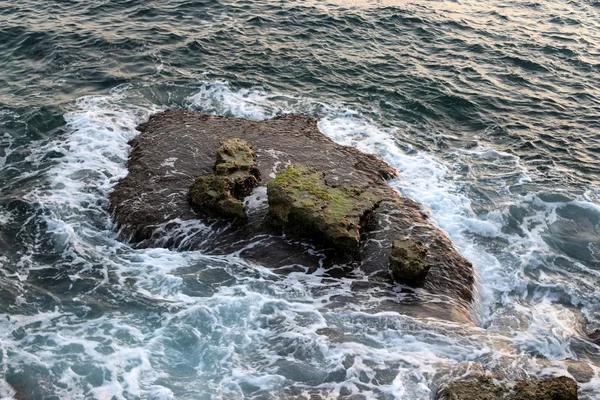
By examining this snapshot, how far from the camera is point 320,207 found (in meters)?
11.2

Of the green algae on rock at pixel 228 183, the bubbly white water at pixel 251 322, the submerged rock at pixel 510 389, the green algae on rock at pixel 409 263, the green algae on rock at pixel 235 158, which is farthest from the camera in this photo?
the green algae on rock at pixel 235 158

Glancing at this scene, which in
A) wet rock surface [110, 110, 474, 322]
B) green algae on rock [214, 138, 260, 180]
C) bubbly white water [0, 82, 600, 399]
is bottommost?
bubbly white water [0, 82, 600, 399]

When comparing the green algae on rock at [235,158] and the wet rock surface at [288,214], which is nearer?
the wet rock surface at [288,214]

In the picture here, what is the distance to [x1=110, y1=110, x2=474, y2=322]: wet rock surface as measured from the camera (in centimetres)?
1049

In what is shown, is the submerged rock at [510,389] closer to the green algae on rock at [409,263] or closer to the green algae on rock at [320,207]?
the green algae on rock at [409,263]

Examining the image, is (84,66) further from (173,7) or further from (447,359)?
(447,359)

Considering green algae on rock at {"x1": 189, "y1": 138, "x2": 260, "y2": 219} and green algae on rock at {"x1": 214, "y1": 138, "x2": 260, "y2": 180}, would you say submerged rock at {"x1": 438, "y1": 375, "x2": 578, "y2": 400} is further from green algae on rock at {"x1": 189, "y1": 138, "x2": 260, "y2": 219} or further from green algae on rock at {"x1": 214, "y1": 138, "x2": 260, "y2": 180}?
green algae on rock at {"x1": 214, "y1": 138, "x2": 260, "y2": 180}

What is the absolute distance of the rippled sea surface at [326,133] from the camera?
29.1ft

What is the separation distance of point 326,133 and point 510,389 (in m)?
9.50

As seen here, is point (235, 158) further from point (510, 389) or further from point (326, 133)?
point (510, 389)

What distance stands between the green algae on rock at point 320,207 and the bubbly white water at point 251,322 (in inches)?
37.5

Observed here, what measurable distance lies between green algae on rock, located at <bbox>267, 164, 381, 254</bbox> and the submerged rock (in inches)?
139

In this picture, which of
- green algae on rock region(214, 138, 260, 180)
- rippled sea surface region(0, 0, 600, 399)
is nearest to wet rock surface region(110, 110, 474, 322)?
green algae on rock region(214, 138, 260, 180)

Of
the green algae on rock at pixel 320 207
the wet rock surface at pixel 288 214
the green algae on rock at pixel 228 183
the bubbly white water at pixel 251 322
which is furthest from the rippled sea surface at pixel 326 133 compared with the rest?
the green algae on rock at pixel 228 183
